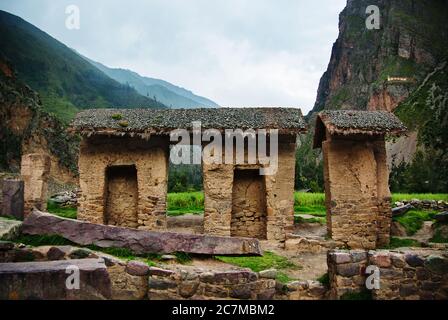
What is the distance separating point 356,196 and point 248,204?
345 cm

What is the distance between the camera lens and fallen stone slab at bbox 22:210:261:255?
7.88 m

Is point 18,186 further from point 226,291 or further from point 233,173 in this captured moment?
point 226,291

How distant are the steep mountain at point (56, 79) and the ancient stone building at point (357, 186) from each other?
50036mm

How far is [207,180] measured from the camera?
12.6 meters

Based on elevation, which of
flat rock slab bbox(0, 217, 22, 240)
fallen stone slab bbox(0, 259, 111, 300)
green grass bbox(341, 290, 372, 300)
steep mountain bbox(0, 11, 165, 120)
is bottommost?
green grass bbox(341, 290, 372, 300)

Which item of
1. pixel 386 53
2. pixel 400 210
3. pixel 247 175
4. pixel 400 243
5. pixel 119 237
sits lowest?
pixel 400 243

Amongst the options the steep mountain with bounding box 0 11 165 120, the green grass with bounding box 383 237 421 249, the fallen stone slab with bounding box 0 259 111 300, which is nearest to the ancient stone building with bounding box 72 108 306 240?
the green grass with bounding box 383 237 421 249

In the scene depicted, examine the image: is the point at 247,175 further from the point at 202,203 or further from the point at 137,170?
the point at 202,203

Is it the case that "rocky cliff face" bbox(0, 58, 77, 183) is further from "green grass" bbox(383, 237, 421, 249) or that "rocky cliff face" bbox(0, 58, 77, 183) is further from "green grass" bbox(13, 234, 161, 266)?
"green grass" bbox(383, 237, 421, 249)

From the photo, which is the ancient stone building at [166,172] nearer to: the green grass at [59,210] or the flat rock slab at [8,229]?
the green grass at [59,210]

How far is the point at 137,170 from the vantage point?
1283cm

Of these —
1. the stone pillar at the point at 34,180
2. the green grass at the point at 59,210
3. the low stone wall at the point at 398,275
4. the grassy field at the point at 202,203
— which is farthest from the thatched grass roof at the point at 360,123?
the green grass at the point at 59,210

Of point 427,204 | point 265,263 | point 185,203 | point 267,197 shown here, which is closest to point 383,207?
point 267,197

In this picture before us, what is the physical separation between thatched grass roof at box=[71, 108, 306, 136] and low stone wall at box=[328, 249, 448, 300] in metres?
5.68
